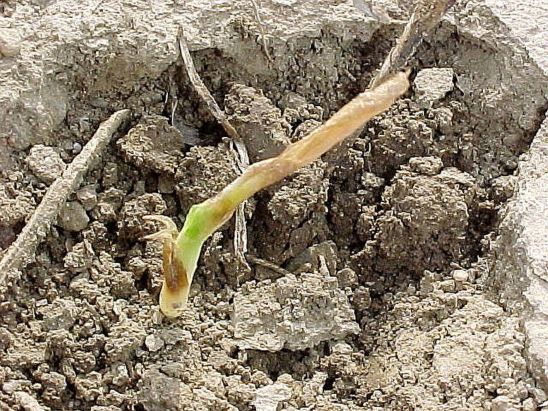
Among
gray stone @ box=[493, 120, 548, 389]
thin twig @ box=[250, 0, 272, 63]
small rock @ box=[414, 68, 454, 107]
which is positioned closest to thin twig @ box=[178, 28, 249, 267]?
thin twig @ box=[250, 0, 272, 63]

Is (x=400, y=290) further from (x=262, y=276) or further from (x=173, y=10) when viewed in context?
(x=173, y=10)

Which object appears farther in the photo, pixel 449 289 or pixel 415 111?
pixel 415 111

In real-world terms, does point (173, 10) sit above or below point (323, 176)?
above

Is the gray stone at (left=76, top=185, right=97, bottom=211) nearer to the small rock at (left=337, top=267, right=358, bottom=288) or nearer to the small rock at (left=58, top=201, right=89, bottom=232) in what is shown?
the small rock at (left=58, top=201, right=89, bottom=232)

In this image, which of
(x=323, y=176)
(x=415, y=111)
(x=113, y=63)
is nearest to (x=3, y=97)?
(x=113, y=63)

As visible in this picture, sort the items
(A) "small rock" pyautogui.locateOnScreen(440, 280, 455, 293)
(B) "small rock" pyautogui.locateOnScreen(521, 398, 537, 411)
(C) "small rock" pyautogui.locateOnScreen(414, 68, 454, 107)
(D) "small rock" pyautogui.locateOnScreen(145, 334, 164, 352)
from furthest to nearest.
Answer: (C) "small rock" pyautogui.locateOnScreen(414, 68, 454, 107) → (A) "small rock" pyautogui.locateOnScreen(440, 280, 455, 293) → (D) "small rock" pyautogui.locateOnScreen(145, 334, 164, 352) → (B) "small rock" pyautogui.locateOnScreen(521, 398, 537, 411)

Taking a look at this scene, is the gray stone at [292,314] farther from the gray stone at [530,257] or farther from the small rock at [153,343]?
the gray stone at [530,257]
